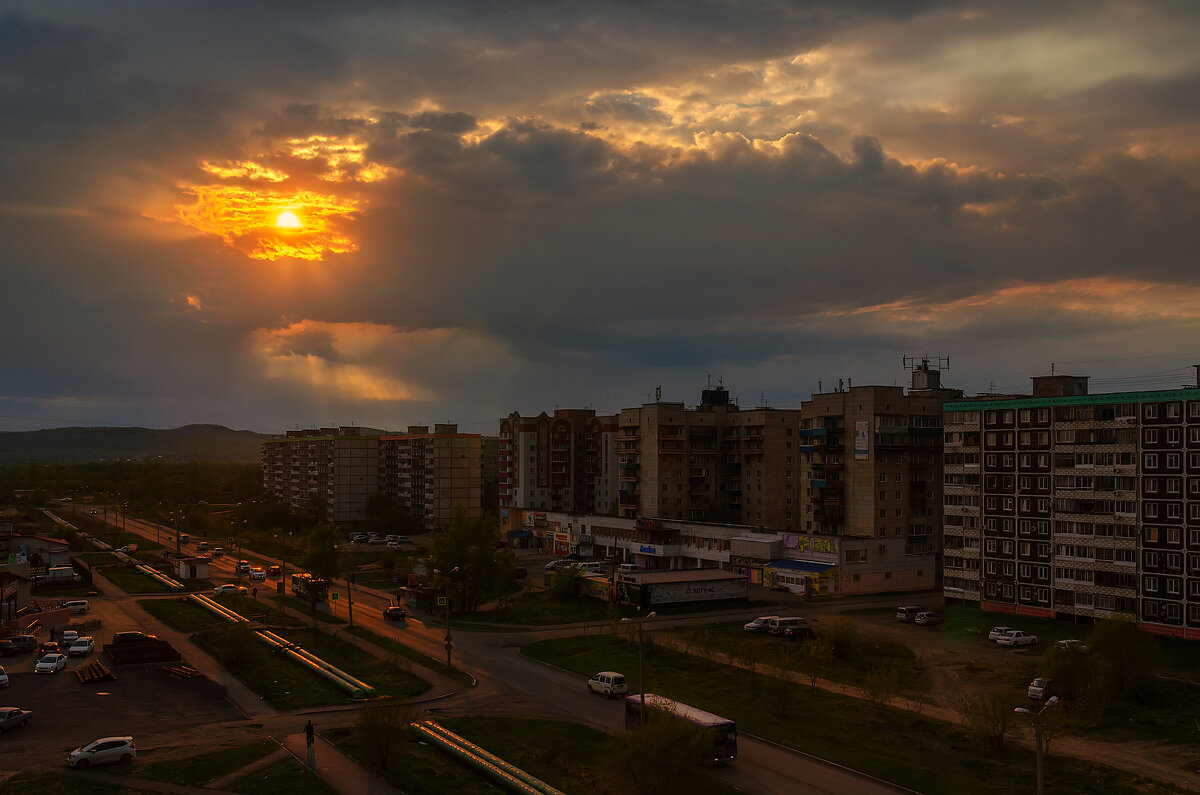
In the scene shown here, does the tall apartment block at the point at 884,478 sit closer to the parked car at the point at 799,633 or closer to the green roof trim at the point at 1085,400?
the green roof trim at the point at 1085,400

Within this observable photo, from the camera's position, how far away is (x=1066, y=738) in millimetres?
45438

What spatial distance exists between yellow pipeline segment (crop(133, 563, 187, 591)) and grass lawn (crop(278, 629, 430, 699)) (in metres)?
33.9

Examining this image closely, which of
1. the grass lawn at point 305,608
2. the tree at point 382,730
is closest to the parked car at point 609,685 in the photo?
the tree at point 382,730

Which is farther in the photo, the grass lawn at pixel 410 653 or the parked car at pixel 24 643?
the parked car at pixel 24 643

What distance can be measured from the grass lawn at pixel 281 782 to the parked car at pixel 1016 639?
51.9 metres

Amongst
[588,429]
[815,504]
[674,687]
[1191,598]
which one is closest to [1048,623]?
[1191,598]

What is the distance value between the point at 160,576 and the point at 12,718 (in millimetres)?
65929

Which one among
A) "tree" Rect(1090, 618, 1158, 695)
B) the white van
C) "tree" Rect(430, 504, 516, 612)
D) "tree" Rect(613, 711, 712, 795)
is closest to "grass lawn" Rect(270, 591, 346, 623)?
"tree" Rect(430, 504, 516, 612)

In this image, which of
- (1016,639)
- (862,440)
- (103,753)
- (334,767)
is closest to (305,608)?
(103,753)

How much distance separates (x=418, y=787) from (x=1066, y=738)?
32.3 metres

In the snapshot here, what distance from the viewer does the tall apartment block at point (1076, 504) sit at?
68938 millimetres

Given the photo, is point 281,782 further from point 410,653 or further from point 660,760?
point 410,653

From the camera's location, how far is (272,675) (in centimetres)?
5841

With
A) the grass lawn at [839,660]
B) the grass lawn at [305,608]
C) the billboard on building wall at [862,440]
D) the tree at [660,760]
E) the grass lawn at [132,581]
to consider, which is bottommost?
the grass lawn at [132,581]
